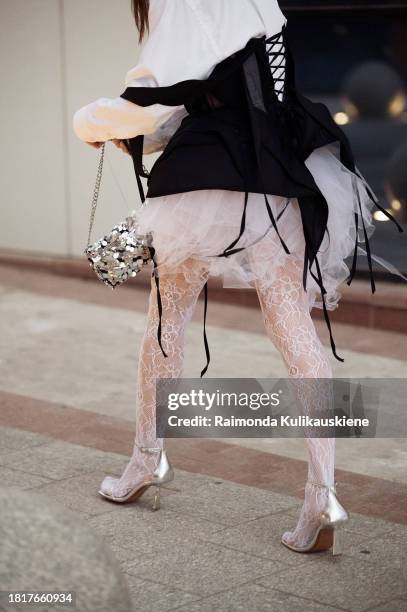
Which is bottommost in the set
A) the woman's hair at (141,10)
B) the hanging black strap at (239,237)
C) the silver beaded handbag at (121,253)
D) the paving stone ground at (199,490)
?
the paving stone ground at (199,490)

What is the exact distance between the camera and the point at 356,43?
25.4 feet

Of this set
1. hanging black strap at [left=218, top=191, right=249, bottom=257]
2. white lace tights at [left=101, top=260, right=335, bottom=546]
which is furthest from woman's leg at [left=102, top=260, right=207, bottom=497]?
hanging black strap at [left=218, top=191, right=249, bottom=257]

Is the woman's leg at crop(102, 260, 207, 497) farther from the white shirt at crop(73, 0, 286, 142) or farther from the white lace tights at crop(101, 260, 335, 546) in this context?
the white shirt at crop(73, 0, 286, 142)

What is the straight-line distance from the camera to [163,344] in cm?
396

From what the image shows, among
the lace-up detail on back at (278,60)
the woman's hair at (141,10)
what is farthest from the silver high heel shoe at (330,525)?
the woman's hair at (141,10)

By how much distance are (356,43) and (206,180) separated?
4500 mm

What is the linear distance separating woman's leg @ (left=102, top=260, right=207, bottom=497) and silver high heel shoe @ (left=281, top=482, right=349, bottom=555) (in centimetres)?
64

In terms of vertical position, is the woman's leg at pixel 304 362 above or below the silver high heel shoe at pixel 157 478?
above

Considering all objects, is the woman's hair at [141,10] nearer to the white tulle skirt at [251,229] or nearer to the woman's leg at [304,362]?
the white tulle skirt at [251,229]

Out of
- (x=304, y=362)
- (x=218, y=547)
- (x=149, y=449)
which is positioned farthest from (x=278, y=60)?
(x=218, y=547)

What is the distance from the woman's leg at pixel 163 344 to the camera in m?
3.89

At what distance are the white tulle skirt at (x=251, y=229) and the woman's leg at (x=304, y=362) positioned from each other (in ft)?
0.15

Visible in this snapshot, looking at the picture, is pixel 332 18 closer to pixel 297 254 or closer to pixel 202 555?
pixel 297 254

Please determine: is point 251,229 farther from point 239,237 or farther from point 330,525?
point 330,525
